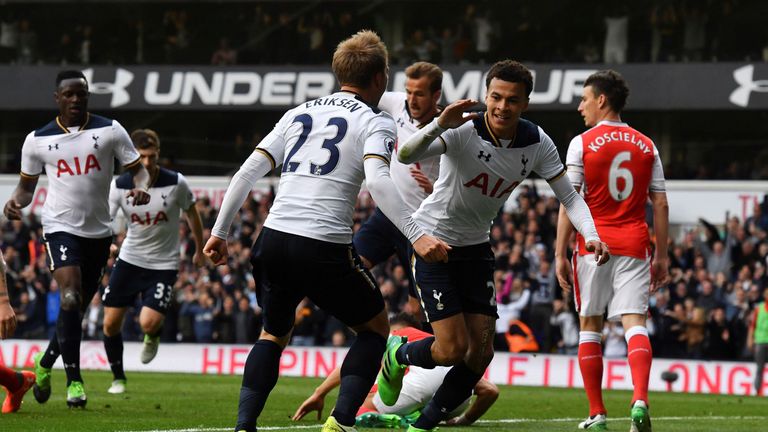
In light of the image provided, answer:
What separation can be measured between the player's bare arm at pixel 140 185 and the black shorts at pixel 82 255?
538mm

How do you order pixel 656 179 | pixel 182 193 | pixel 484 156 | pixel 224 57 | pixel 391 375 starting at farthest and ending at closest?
1. pixel 224 57
2. pixel 182 193
3. pixel 656 179
4. pixel 391 375
5. pixel 484 156

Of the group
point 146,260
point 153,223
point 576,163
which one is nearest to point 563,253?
point 576,163

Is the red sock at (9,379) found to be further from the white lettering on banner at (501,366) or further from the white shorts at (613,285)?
the white lettering on banner at (501,366)

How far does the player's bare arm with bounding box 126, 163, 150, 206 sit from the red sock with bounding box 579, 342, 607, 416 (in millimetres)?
3569

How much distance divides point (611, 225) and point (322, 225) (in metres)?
3.17

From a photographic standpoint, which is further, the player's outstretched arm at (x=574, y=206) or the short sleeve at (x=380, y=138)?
the player's outstretched arm at (x=574, y=206)

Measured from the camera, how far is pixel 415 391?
9094mm

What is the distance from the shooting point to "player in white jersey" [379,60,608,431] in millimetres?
7492

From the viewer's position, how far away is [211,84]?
31.7 m

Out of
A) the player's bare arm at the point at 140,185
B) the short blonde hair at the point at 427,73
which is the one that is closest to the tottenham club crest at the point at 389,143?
the short blonde hair at the point at 427,73

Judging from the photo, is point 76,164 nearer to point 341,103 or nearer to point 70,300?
point 70,300

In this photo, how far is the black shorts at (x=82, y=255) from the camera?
10305 mm

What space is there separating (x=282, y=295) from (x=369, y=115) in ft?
3.39

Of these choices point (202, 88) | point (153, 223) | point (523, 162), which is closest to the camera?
point (523, 162)
